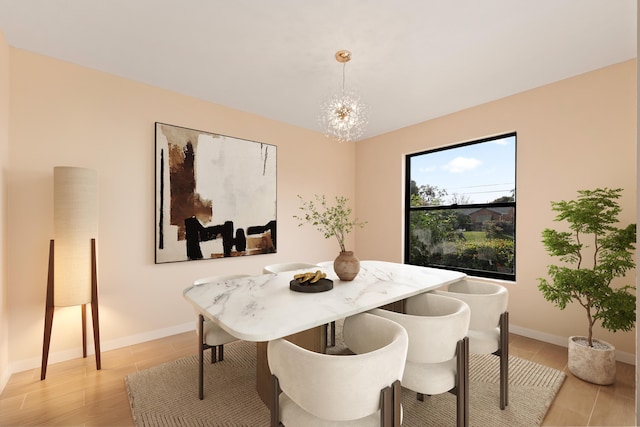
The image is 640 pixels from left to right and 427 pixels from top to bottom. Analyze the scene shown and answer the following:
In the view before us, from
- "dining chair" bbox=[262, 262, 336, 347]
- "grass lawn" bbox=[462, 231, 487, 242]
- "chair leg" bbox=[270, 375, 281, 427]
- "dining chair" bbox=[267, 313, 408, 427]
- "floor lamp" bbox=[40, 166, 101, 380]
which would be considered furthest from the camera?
"grass lawn" bbox=[462, 231, 487, 242]

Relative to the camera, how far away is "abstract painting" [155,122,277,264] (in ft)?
10.2

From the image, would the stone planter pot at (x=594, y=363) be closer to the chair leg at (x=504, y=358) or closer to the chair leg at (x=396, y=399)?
the chair leg at (x=504, y=358)

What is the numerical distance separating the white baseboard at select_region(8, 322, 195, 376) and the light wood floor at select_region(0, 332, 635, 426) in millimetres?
62

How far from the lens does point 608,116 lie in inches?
105

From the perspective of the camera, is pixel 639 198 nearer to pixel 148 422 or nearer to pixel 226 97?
pixel 148 422

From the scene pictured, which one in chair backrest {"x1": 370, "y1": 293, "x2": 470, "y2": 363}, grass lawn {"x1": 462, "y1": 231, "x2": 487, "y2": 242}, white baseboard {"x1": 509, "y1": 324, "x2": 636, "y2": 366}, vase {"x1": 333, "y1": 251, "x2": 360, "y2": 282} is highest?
grass lawn {"x1": 462, "y1": 231, "x2": 487, "y2": 242}

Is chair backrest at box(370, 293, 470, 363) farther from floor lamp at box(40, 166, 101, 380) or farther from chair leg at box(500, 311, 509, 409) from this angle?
floor lamp at box(40, 166, 101, 380)

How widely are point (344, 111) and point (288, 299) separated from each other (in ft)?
5.57

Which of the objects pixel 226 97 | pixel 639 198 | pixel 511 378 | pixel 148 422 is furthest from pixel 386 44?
pixel 148 422

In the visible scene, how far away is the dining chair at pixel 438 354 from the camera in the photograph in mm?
1426

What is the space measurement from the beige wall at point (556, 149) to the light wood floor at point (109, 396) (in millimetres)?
477

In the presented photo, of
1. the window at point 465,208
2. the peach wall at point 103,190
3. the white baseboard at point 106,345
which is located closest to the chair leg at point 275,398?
the peach wall at point 103,190

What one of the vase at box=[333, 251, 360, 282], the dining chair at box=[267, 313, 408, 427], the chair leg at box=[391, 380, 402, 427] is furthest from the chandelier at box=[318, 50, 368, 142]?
the chair leg at box=[391, 380, 402, 427]

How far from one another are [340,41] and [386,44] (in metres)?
0.38
